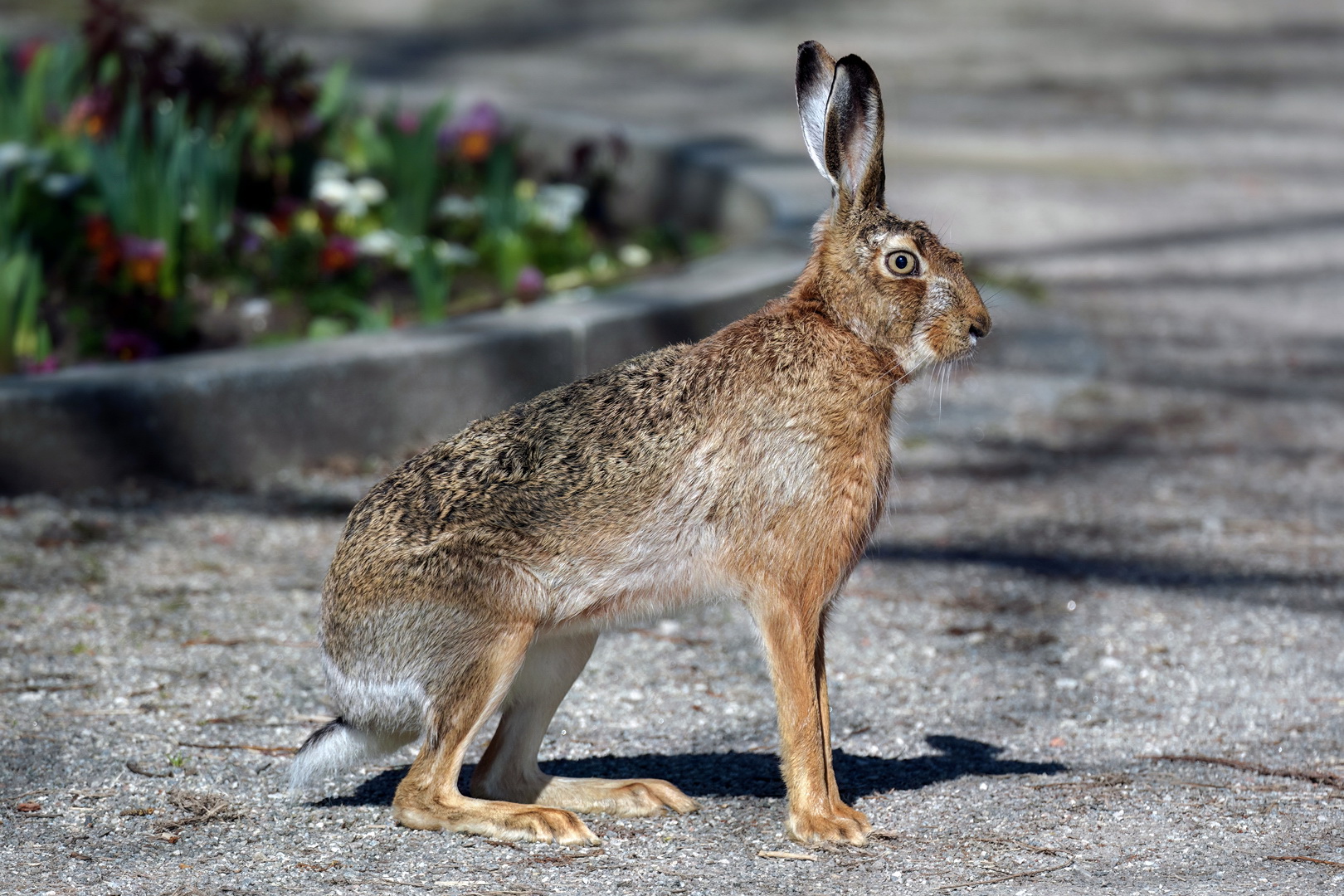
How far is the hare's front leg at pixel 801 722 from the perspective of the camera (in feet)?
11.3

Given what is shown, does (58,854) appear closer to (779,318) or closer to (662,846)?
(662,846)

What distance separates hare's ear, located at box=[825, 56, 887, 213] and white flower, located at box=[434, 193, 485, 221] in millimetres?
4018

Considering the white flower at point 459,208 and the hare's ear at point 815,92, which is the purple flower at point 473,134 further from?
the hare's ear at point 815,92

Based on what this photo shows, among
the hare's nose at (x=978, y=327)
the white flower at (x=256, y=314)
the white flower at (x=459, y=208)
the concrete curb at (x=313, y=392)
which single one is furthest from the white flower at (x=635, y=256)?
the hare's nose at (x=978, y=327)

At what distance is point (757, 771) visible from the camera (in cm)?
395

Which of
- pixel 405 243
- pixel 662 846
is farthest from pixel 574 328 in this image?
→ pixel 662 846

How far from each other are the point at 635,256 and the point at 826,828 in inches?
181

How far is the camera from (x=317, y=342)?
19.4 ft

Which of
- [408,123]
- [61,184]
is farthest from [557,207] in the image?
[61,184]

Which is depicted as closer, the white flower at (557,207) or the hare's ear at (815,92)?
the hare's ear at (815,92)

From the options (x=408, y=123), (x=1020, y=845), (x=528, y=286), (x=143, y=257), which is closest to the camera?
(x=1020, y=845)

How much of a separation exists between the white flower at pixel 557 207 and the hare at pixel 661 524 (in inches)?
162

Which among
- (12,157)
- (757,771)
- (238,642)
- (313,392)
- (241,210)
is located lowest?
(757,771)

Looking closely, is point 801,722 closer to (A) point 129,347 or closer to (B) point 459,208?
(A) point 129,347
